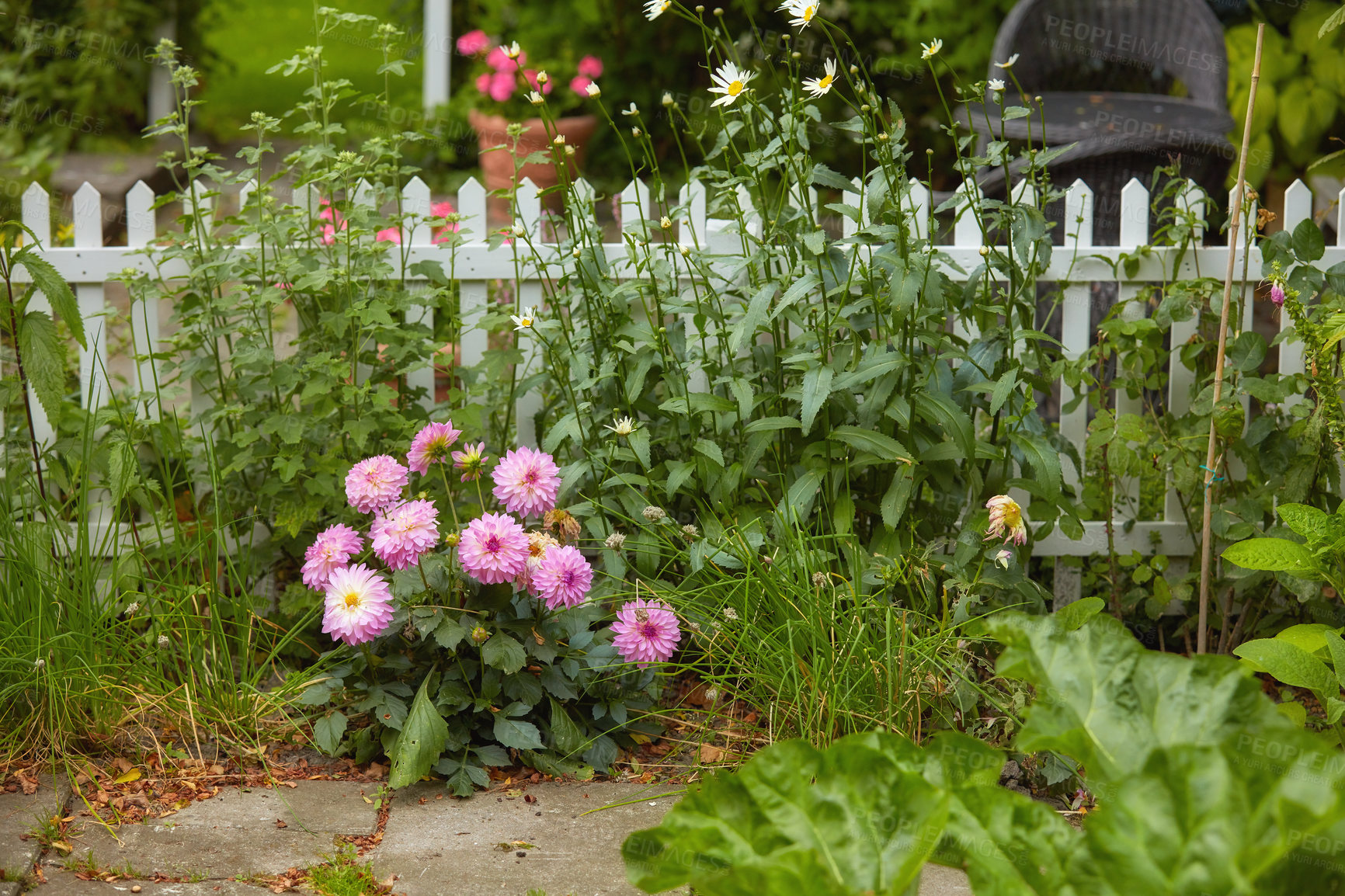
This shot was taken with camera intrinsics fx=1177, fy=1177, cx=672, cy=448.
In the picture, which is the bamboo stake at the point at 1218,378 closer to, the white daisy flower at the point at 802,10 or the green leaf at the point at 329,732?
the white daisy flower at the point at 802,10

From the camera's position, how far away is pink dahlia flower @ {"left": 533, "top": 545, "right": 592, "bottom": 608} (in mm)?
2172

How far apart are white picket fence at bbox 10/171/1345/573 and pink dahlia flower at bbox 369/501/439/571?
83cm

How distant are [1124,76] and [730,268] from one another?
3.44 meters

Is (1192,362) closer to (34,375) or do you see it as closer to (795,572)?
(795,572)

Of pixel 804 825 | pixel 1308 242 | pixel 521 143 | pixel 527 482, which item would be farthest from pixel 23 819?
pixel 521 143

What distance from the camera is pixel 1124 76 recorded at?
549 cm

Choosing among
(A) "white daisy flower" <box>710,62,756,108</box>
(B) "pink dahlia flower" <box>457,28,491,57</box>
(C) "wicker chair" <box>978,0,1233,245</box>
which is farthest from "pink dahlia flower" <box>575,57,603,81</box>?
(A) "white daisy flower" <box>710,62,756,108</box>

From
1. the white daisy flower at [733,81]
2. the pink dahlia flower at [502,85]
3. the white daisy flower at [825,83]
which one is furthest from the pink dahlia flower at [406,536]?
the pink dahlia flower at [502,85]

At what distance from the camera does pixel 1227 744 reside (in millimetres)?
1181

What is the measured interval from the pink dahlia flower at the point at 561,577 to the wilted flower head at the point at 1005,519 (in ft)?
2.59

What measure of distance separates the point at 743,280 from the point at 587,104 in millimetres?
4474

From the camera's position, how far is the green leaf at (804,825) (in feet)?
3.80

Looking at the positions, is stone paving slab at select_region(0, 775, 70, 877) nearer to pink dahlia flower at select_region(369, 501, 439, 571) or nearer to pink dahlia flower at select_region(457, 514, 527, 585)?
pink dahlia flower at select_region(369, 501, 439, 571)

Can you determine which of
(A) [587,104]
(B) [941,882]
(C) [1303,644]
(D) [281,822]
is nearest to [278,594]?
(D) [281,822]
